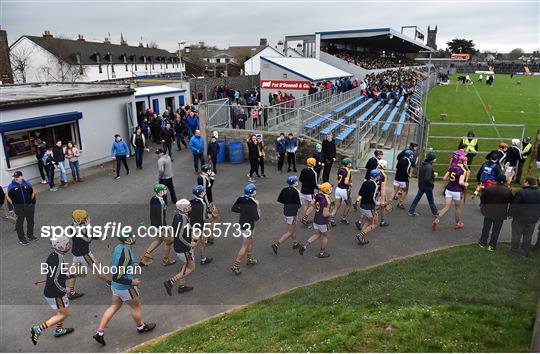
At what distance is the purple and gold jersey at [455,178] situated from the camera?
8836mm

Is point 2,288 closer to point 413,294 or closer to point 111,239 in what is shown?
point 111,239

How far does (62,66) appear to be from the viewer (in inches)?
1886

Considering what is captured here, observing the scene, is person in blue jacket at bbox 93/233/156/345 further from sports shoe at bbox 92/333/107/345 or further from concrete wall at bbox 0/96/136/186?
concrete wall at bbox 0/96/136/186

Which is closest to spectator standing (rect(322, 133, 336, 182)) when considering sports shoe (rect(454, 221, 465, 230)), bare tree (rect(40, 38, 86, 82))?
sports shoe (rect(454, 221, 465, 230))

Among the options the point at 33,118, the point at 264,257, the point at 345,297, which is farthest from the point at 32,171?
the point at 345,297

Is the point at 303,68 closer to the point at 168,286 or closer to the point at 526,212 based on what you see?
the point at 526,212

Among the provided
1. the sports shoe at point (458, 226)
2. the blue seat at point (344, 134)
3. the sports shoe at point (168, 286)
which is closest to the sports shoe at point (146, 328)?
the sports shoe at point (168, 286)

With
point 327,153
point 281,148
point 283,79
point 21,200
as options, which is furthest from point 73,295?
point 283,79

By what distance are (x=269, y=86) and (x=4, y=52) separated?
30546 mm

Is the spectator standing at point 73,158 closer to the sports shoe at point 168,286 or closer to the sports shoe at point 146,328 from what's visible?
the sports shoe at point 168,286

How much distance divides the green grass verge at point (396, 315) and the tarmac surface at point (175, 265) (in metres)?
0.55

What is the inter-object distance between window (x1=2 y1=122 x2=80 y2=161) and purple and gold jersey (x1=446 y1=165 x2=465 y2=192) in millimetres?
12784

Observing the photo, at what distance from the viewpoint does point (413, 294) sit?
6.21 m

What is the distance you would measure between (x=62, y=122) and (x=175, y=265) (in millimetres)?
8918
